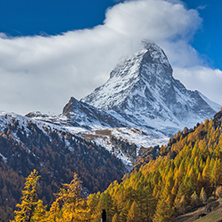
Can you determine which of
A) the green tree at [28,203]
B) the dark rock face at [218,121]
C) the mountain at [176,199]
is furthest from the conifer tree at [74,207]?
the dark rock face at [218,121]

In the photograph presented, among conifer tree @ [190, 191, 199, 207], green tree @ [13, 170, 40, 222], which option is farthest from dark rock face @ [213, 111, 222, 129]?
green tree @ [13, 170, 40, 222]

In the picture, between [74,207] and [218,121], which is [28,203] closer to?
[74,207]

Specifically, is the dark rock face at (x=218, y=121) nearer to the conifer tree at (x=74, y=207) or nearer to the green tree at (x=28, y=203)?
the green tree at (x=28, y=203)

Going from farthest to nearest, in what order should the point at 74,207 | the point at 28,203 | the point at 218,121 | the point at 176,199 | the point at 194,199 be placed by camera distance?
the point at 218,121 → the point at 176,199 → the point at 194,199 → the point at 28,203 → the point at 74,207

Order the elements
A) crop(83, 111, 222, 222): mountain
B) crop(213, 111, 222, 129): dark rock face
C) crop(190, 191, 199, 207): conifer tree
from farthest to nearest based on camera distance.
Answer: crop(213, 111, 222, 129): dark rock face
crop(190, 191, 199, 207): conifer tree
crop(83, 111, 222, 222): mountain

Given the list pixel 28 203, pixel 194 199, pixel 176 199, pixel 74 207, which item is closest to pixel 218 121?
pixel 176 199

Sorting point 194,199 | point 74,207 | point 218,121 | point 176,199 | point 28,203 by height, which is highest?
point 218,121

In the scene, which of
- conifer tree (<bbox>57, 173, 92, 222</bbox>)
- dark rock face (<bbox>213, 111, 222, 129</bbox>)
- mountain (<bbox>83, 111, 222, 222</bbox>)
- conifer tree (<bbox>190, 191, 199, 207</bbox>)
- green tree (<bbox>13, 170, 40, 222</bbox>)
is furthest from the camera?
dark rock face (<bbox>213, 111, 222, 129</bbox>)

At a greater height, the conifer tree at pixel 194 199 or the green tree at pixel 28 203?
the green tree at pixel 28 203

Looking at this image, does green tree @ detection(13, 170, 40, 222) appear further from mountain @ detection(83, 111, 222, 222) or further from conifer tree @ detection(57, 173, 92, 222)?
mountain @ detection(83, 111, 222, 222)

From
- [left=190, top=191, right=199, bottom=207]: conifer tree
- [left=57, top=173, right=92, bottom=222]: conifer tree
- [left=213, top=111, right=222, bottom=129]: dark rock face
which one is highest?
[left=213, top=111, right=222, bottom=129]: dark rock face

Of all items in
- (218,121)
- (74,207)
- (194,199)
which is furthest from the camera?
(218,121)

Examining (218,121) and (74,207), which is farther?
(218,121)

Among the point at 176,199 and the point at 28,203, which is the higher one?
the point at 28,203
